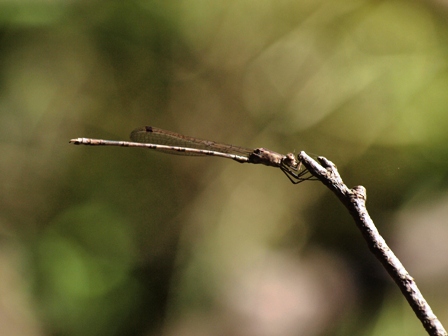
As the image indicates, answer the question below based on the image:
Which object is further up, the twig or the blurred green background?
the blurred green background

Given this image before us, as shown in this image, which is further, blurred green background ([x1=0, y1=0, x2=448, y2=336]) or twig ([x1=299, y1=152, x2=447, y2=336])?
blurred green background ([x1=0, y1=0, x2=448, y2=336])

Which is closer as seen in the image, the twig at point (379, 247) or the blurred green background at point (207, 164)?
the twig at point (379, 247)

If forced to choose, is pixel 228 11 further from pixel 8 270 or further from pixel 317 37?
pixel 8 270

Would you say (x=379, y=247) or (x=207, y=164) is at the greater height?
(x=207, y=164)

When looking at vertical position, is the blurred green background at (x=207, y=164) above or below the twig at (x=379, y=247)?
above
